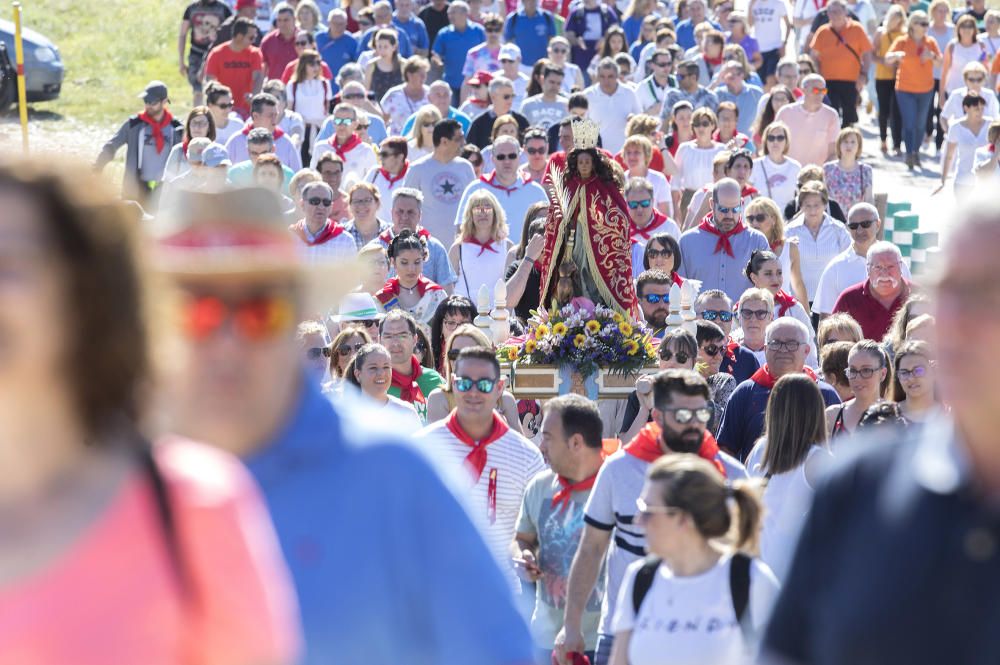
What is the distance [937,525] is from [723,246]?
951 centimetres

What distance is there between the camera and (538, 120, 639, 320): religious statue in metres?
9.62

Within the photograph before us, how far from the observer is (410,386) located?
8.88 meters

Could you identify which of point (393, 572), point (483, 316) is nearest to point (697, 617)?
point (393, 572)

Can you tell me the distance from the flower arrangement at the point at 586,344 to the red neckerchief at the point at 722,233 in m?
2.57

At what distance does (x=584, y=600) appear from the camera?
626 cm

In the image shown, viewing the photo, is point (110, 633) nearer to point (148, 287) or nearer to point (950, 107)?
point (148, 287)

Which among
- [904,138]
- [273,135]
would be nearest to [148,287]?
[273,135]

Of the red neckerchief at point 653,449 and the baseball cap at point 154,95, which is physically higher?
the red neckerchief at point 653,449

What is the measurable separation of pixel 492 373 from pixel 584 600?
49.2 inches

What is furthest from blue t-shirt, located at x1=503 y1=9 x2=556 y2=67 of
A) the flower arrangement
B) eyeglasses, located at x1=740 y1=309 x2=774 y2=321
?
the flower arrangement

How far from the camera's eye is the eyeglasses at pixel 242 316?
2373 mm

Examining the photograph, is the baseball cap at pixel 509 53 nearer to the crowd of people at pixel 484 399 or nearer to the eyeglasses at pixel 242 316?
the crowd of people at pixel 484 399

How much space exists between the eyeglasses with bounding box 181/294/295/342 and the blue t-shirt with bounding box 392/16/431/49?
19111mm

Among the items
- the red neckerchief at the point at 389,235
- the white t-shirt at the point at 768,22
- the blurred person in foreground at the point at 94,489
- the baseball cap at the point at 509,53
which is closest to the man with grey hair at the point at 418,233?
the red neckerchief at the point at 389,235
